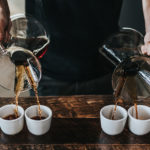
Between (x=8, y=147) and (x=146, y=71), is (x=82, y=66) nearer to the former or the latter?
(x=146, y=71)

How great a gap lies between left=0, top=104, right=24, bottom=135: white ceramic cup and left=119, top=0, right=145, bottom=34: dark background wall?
166 cm

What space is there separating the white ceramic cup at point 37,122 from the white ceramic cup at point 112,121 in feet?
0.75

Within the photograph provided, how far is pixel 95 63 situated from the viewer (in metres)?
1.62

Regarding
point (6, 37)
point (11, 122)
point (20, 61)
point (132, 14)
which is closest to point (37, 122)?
point (11, 122)

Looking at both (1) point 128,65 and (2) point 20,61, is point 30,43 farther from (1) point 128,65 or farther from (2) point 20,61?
(1) point 128,65

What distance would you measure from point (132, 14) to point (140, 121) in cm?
160

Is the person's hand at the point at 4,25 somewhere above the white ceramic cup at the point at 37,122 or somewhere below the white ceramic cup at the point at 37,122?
above

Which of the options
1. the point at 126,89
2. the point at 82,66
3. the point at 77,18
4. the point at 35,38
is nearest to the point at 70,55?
the point at 82,66

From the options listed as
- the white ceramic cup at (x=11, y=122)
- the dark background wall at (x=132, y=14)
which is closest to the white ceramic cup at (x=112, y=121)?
the white ceramic cup at (x=11, y=122)

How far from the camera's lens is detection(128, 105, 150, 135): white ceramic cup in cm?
114

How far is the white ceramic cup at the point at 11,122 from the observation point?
1.12 meters

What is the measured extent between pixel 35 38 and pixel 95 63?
0.48 meters

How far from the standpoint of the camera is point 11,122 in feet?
3.66

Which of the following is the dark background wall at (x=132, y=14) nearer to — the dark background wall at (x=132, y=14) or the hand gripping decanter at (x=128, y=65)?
the dark background wall at (x=132, y=14)
